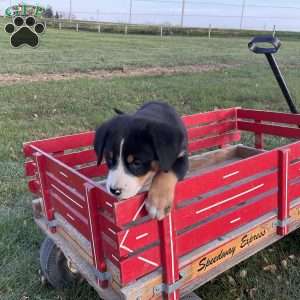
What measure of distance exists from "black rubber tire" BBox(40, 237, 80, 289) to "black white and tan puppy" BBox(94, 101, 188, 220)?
2.96ft

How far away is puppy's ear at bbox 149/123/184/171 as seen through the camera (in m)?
2.21

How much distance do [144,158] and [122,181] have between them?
0.18m

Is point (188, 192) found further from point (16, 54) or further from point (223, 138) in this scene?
point (16, 54)

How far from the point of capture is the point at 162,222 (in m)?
2.22

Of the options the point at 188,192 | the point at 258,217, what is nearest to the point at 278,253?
the point at 258,217

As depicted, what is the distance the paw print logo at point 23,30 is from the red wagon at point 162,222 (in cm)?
666

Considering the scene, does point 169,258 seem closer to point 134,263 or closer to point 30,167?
point 134,263

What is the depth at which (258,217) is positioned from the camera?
287cm

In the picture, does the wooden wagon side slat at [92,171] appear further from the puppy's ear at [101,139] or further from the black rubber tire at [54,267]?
the puppy's ear at [101,139]

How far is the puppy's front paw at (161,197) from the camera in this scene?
214 centimetres

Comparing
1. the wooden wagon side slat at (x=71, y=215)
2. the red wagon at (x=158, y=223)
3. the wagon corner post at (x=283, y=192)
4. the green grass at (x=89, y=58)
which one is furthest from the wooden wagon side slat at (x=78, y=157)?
the green grass at (x=89, y=58)

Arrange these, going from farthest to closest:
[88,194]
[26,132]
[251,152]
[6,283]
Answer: [26,132] → [251,152] → [6,283] → [88,194]

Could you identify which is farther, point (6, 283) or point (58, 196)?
point (6, 283)

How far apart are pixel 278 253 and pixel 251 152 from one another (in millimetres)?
1253
